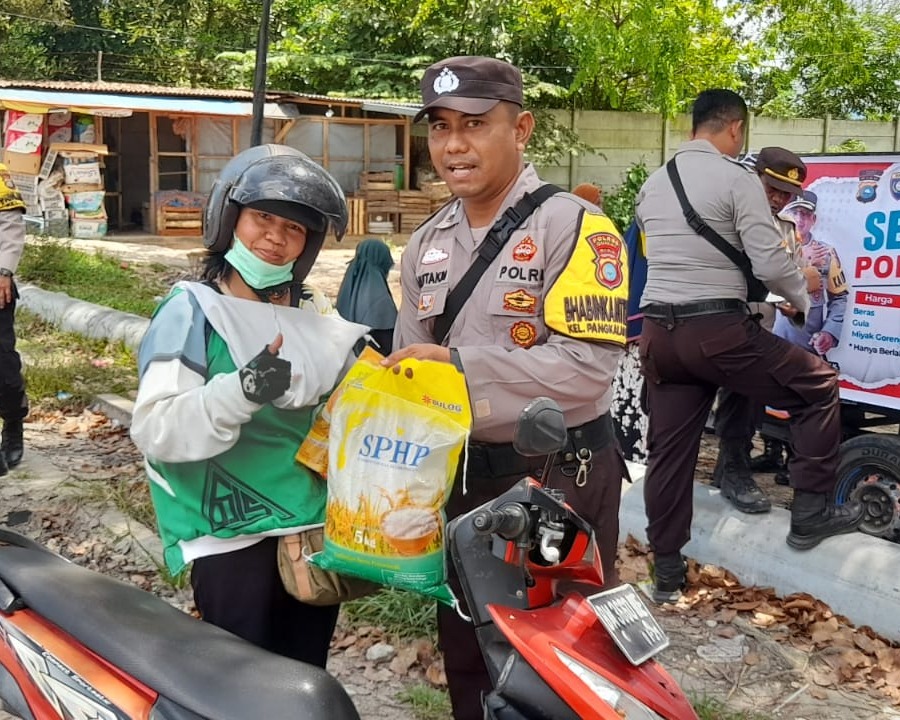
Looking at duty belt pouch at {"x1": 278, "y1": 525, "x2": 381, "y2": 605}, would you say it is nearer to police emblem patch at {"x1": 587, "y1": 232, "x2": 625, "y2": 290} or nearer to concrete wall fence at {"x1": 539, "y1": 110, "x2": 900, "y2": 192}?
police emblem patch at {"x1": 587, "y1": 232, "x2": 625, "y2": 290}

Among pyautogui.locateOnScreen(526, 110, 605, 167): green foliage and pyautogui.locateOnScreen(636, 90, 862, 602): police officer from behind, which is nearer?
pyautogui.locateOnScreen(636, 90, 862, 602): police officer from behind

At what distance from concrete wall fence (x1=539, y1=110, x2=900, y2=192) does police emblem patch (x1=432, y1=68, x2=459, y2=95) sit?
60.7ft

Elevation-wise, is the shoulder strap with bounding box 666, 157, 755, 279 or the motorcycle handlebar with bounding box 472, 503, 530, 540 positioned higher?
the shoulder strap with bounding box 666, 157, 755, 279

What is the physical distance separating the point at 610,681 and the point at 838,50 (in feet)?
58.2

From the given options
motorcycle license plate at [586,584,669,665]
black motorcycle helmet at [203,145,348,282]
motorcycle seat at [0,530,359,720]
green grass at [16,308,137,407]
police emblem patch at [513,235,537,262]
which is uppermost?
black motorcycle helmet at [203,145,348,282]

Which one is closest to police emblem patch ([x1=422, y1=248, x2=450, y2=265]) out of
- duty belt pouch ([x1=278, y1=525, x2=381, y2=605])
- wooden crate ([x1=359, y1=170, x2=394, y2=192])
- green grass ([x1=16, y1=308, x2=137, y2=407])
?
duty belt pouch ([x1=278, y1=525, x2=381, y2=605])

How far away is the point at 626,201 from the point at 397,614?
1517cm

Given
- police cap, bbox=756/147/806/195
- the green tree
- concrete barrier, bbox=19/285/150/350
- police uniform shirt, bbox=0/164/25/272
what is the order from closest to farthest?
1. police cap, bbox=756/147/806/195
2. police uniform shirt, bbox=0/164/25/272
3. concrete barrier, bbox=19/285/150/350
4. the green tree

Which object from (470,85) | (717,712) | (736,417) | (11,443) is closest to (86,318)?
(11,443)

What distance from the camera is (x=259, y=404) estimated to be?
216cm

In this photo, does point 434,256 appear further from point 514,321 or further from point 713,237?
point 713,237

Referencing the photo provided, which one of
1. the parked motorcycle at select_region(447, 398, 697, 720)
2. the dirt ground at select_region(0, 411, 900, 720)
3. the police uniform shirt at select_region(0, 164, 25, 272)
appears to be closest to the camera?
the parked motorcycle at select_region(447, 398, 697, 720)

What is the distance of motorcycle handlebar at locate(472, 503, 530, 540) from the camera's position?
1.79 meters

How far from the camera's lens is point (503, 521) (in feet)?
5.92
